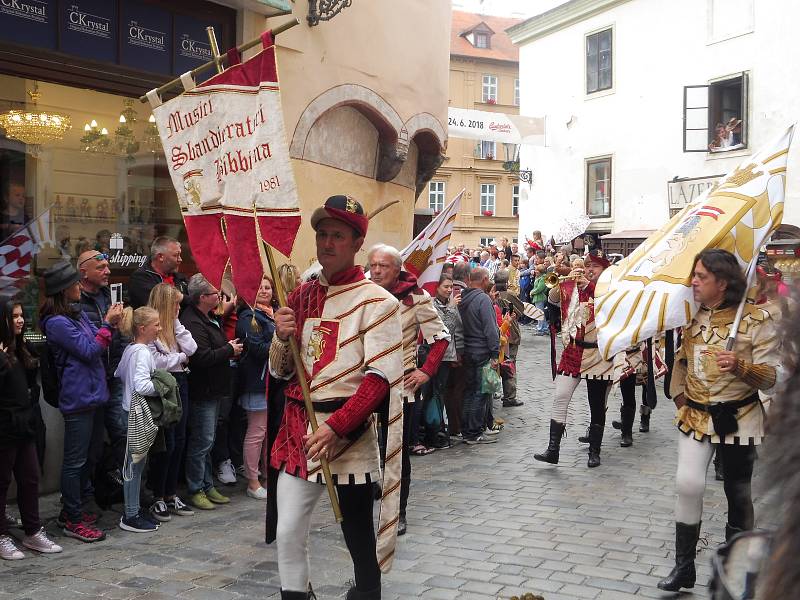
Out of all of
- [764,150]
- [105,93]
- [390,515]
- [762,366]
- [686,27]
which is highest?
[686,27]

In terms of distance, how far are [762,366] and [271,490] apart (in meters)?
2.78

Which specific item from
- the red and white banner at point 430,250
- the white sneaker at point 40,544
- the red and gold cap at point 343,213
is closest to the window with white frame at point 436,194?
the red and white banner at point 430,250

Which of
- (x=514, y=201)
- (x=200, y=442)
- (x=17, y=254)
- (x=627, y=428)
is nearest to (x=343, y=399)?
(x=17, y=254)

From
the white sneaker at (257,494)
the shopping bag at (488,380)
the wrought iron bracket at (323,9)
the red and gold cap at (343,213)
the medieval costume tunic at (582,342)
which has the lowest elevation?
the white sneaker at (257,494)

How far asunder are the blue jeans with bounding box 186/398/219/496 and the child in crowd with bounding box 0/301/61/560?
1308 mm

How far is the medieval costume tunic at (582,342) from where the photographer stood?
8.64 meters

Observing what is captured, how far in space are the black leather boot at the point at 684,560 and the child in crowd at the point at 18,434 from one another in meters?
3.85

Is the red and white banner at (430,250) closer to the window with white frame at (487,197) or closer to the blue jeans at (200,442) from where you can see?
the blue jeans at (200,442)

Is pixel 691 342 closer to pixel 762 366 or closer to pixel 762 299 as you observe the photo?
pixel 762 366

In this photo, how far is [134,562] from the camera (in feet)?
18.7

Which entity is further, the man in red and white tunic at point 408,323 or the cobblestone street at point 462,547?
the man in red and white tunic at point 408,323

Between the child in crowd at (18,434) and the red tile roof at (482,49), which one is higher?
the red tile roof at (482,49)

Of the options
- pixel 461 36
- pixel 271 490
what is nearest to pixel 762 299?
pixel 271 490

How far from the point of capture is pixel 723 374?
5.15m
